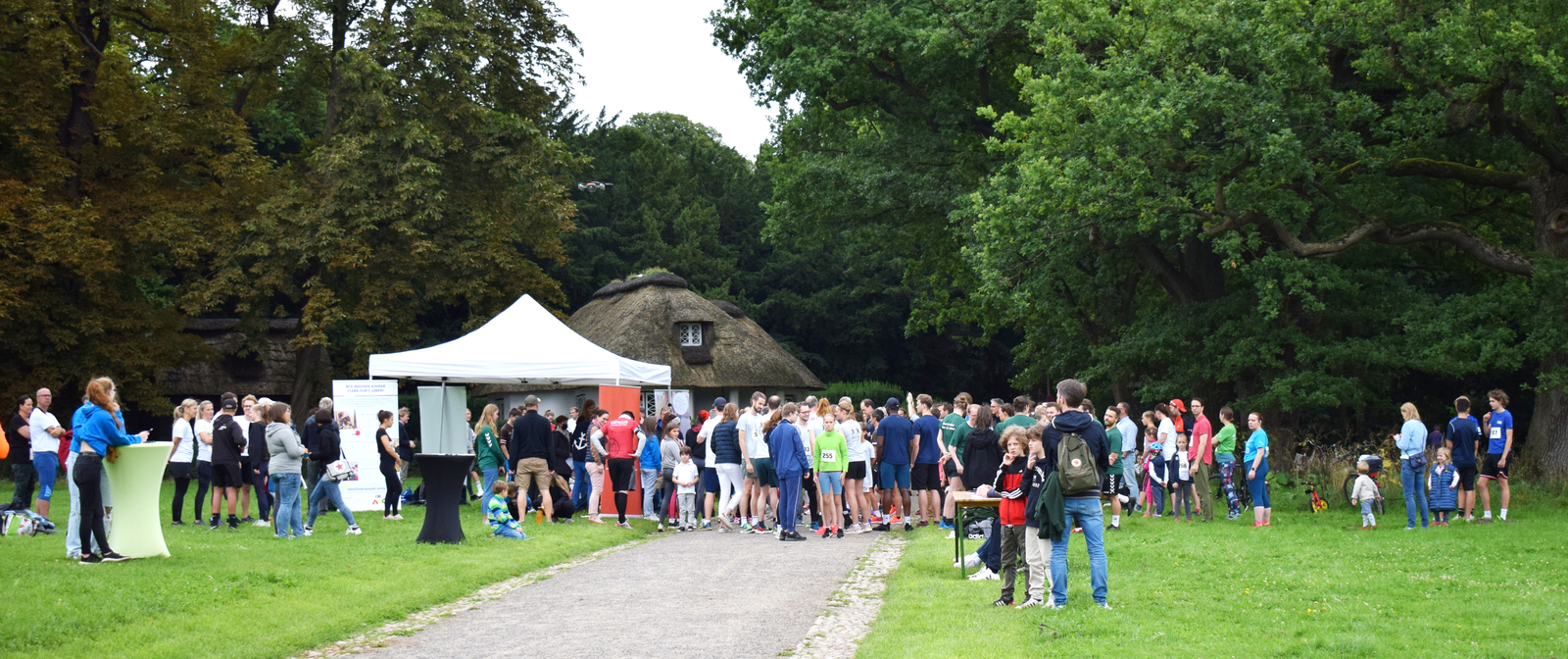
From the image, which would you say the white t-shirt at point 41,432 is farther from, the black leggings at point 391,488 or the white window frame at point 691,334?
the white window frame at point 691,334

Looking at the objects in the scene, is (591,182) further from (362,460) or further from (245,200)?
(362,460)

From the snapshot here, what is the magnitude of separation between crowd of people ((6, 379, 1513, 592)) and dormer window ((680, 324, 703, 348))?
18442 mm

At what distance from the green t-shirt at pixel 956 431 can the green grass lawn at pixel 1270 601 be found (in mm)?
1409

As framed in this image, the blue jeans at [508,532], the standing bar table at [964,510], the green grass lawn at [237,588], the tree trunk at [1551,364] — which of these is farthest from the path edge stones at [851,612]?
the tree trunk at [1551,364]

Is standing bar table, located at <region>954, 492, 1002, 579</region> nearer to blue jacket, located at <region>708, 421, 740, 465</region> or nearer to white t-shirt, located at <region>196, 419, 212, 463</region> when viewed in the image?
blue jacket, located at <region>708, 421, 740, 465</region>

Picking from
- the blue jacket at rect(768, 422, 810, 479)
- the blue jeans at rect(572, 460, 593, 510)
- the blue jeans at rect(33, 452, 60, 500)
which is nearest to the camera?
the blue jeans at rect(33, 452, 60, 500)

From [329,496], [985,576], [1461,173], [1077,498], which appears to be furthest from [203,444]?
[1461,173]

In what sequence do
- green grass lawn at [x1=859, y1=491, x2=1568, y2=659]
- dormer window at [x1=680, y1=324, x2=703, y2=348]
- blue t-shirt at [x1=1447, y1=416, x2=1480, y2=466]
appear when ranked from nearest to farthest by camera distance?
green grass lawn at [x1=859, y1=491, x2=1568, y2=659] < blue t-shirt at [x1=1447, y1=416, x2=1480, y2=466] < dormer window at [x1=680, y1=324, x2=703, y2=348]

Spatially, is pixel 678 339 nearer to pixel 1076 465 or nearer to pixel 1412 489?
pixel 1412 489

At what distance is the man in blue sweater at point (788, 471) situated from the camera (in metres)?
13.9

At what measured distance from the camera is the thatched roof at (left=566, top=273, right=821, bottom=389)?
34.6 meters

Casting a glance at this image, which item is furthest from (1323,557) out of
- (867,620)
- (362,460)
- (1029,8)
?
(1029,8)

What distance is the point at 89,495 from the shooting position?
31.5 ft

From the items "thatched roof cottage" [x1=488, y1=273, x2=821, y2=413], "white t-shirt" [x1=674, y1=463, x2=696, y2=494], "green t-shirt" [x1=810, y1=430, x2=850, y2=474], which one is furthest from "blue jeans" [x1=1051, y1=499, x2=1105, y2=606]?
"thatched roof cottage" [x1=488, y1=273, x2=821, y2=413]
